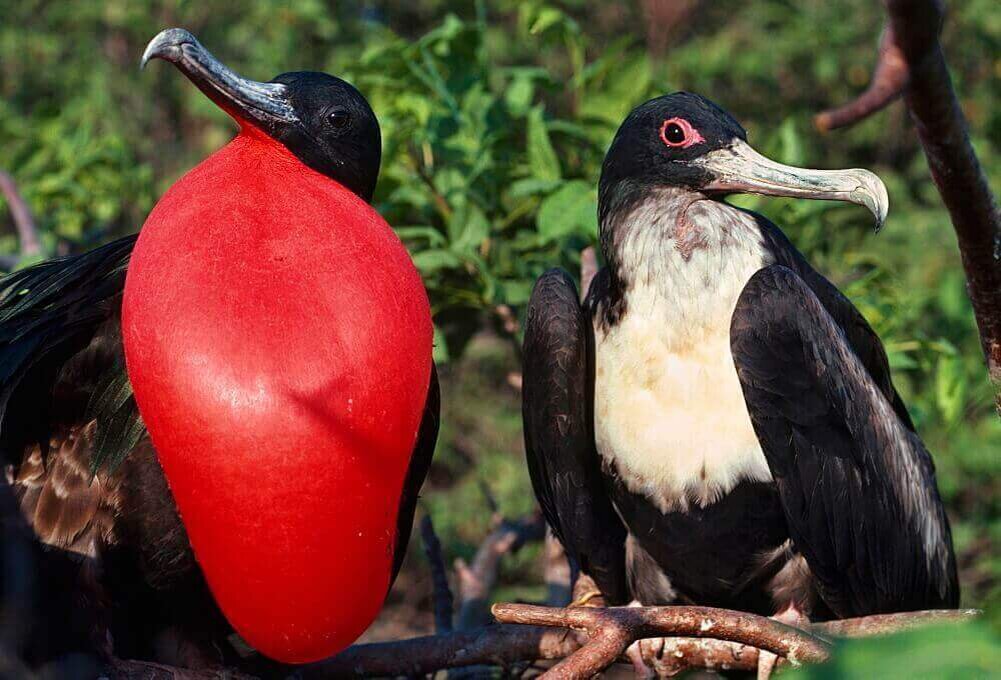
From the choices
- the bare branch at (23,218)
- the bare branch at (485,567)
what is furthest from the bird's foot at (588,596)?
the bare branch at (23,218)

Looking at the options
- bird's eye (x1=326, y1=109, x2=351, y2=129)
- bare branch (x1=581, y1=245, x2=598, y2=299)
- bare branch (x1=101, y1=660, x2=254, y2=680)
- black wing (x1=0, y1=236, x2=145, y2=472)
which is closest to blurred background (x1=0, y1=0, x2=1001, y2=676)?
bare branch (x1=581, y1=245, x2=598, y2=299)

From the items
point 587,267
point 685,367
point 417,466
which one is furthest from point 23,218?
point 685,367

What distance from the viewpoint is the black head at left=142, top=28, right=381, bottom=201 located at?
2494 millimetres

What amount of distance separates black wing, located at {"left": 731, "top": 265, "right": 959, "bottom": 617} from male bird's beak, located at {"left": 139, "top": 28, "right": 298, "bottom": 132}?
100 cm

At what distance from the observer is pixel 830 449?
9.43 feet

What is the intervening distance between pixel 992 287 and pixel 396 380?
0.88m

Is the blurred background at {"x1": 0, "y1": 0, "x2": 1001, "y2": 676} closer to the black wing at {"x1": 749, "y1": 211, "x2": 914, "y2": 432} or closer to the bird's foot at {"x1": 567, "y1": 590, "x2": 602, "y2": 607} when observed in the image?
the black wing at {"x1": 749, "y1": 211, "x2": 914, "y2": 432}

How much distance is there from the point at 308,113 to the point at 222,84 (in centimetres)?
25

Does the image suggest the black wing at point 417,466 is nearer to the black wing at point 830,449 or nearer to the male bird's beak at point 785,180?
the black wing at point 830,449

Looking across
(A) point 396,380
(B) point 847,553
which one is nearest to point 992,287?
(A) point 396,380

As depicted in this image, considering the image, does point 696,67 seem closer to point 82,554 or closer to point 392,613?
point 392,613

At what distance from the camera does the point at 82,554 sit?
252cm

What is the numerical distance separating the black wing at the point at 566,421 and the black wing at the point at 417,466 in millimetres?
355

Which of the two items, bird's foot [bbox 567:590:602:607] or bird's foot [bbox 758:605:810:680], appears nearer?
bird's foot [bbox 758:605:810:680]
